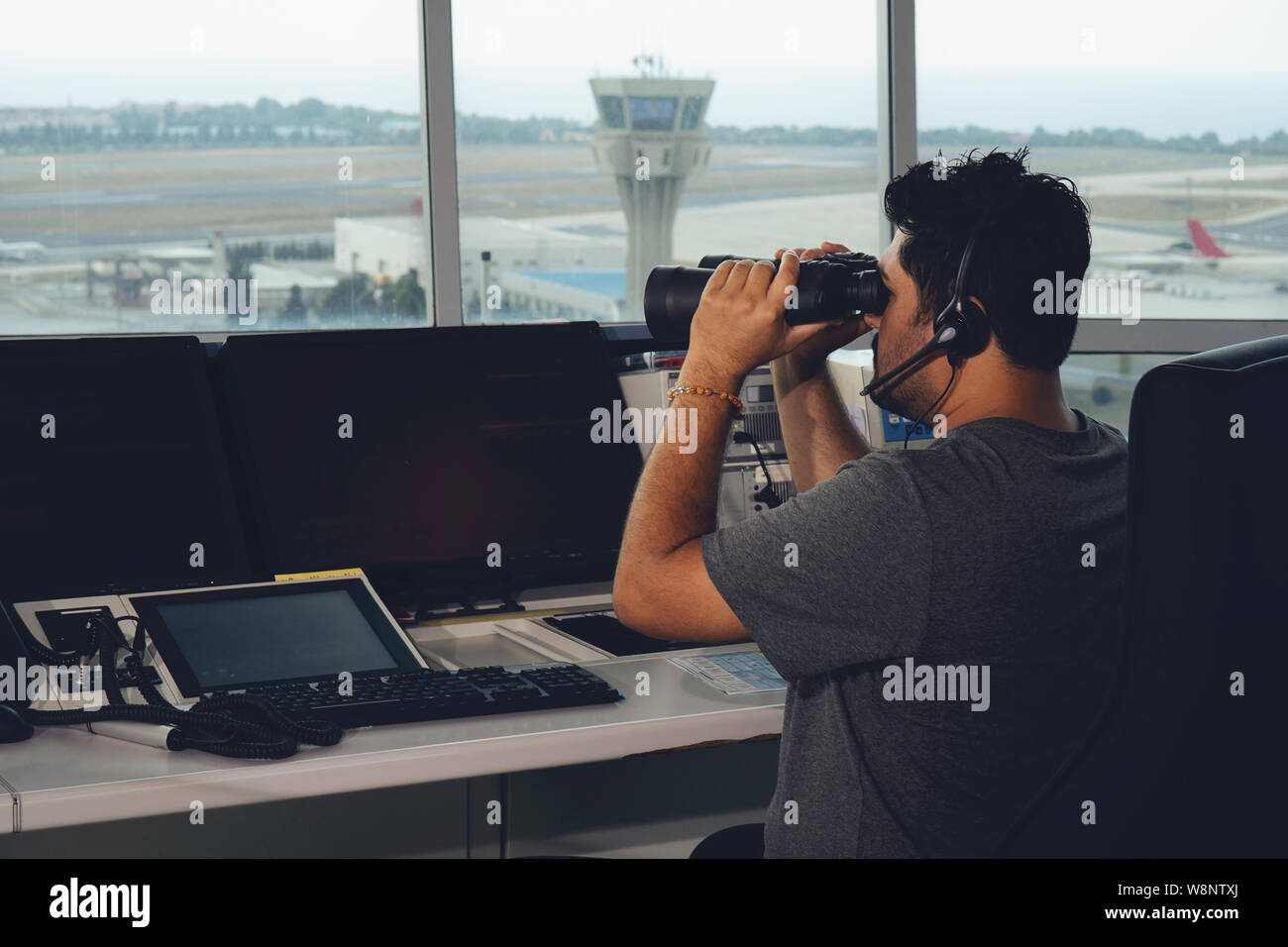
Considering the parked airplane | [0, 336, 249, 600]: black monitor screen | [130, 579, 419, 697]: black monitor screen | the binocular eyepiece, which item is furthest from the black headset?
the parked airplane

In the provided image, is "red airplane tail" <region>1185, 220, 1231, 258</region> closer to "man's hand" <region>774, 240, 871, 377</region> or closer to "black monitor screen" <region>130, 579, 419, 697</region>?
"man's hand" <region>774, 240, 871, 377</region>

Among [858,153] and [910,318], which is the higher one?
[858,153]

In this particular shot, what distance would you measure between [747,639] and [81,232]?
2.20 metres

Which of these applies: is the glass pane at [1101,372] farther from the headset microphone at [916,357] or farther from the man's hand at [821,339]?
the headset microphone at [916,357]

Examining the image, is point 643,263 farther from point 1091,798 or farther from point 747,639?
point 1091,798

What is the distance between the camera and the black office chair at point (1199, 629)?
0.97 meters

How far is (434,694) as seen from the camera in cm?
152

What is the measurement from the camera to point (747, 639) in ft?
6.20

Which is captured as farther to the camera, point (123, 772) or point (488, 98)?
point (488, 98)

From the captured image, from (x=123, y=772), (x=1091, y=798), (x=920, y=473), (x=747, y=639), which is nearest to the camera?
(x=1091, y=798)

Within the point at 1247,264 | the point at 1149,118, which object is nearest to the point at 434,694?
the point at 1247,264

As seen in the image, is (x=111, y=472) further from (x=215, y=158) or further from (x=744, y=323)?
(x=215, y=158)
